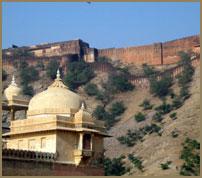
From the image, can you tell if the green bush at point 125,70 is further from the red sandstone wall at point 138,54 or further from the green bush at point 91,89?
the green bush at point 91,89

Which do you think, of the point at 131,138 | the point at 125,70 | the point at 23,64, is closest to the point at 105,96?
the point at 125,70

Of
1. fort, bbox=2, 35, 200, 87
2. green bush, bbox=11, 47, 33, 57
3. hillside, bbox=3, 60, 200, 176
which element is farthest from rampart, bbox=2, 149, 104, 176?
green bush, bbox=11, 47, 33, 57

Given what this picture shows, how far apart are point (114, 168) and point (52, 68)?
24536mm

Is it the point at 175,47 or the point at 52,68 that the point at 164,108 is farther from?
the point at 52,68

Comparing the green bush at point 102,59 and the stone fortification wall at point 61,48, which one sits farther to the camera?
the stone fortification wall at point 61,48

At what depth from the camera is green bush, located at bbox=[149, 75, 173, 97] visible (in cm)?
6121

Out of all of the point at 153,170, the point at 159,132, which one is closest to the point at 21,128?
the point at 153,170

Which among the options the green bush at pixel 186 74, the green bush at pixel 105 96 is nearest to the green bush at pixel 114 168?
the green bush at pixel 186 74

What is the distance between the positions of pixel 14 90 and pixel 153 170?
647 inches

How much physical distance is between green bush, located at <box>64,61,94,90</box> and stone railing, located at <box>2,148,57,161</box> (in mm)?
42203

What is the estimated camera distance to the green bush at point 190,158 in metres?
40.8

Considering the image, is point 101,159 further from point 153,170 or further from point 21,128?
point 153,170

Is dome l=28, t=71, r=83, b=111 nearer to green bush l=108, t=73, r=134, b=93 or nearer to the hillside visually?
the hillside

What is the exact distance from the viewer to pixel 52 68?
224 ft
